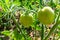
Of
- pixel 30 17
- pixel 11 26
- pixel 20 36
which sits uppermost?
pixel 30 17

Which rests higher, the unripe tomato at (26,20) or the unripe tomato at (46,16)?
the unripe tomato at (46,16)

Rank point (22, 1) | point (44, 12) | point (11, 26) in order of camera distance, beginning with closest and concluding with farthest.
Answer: point (44, 12)
point (22, 1)
point (11, 26)

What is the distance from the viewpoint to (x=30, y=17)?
→ 869mm

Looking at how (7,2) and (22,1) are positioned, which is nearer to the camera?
(7,2)

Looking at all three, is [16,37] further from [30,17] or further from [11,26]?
[11,26]

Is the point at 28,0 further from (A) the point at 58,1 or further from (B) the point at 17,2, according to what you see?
(A) the point at 58,1

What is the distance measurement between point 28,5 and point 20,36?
161mm

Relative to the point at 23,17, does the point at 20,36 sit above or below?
below

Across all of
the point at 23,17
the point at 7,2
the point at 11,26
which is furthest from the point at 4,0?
the point at 11,26

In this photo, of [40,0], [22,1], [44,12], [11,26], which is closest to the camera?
[44,12]

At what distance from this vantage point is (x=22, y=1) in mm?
1048

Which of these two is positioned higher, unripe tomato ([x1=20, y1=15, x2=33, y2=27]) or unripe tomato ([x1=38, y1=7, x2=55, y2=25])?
unripe tomato ([x1=38, y1=7, x2=55, y2=25])

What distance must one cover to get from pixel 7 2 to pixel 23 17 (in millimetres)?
128

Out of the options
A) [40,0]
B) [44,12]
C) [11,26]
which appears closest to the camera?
[44,12]
